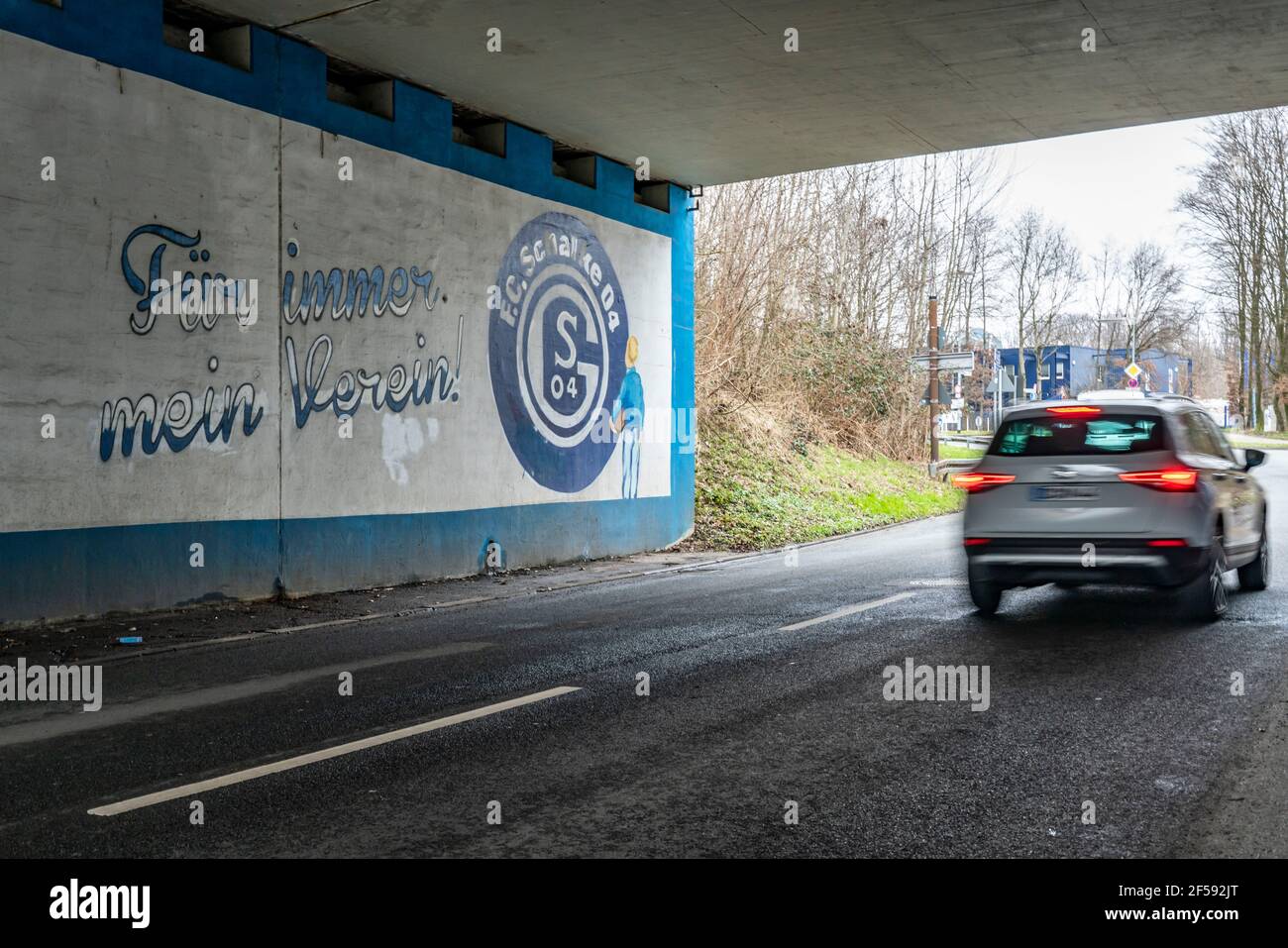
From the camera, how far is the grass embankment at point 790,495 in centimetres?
2016

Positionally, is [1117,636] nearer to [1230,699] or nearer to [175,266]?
[1230,699]

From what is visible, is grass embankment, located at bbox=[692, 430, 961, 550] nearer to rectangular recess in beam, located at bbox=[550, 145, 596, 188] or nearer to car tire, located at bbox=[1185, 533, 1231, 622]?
rectangular recess in beam, located at bbox=[550, 145, 596, 188]

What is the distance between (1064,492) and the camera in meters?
9.61

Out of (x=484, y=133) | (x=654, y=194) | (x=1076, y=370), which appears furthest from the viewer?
(x=1076, y=370)

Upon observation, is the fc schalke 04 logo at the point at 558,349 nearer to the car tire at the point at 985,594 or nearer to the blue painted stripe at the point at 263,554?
the blue painted stripe at the point at 263,554

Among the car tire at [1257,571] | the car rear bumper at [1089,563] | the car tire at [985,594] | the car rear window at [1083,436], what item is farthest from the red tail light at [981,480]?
the car tire at [1257,571]

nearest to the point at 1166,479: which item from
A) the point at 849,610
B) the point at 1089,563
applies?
the point at 1089,563

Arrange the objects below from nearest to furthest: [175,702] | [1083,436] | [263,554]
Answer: [175,702]
[1083,436]
[263,554]

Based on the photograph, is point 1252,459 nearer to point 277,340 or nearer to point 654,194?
point 277,340

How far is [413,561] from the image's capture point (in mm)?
13430

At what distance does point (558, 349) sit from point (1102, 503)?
832 centimetres

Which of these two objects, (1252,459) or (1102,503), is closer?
(1102,503)

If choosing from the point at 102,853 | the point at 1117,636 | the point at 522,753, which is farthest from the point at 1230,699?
the point at 102,853

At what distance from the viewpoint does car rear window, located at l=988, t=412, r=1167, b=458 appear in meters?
9.54
